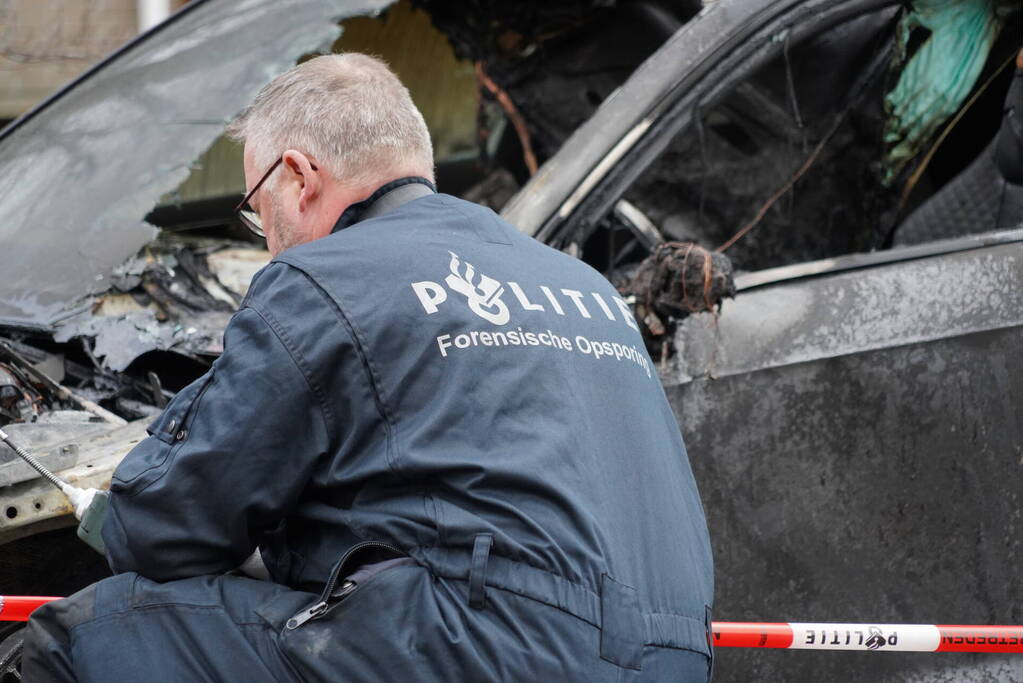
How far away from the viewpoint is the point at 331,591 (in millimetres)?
1558

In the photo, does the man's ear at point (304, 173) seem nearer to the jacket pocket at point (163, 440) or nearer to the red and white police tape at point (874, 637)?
the jacket pocket at point (163, 440)

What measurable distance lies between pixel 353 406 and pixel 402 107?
52 cm

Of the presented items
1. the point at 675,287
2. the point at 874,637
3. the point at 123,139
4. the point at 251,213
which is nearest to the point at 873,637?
the point at 874,637

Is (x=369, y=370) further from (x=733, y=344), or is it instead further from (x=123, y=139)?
(x=123, y=139)

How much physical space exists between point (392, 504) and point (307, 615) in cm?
18

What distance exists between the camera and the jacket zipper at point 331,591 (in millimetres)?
1554

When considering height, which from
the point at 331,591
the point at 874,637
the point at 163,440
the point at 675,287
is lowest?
the point at 874,637

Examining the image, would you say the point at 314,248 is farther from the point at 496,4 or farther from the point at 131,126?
the point at 496,4

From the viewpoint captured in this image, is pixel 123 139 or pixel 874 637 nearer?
pixel 874 637

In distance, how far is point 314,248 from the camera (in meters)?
1.64

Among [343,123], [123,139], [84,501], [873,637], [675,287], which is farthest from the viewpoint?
[123,139]

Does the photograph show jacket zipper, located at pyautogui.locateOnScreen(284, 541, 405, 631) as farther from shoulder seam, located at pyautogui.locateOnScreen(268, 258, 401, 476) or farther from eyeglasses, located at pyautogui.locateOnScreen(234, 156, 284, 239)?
eyeglasses, located at pyautogui.locateOnScreen(234, 156, 284, 239)

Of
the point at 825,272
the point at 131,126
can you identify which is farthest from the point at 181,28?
the point at 825,272

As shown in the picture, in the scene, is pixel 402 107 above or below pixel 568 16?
above
